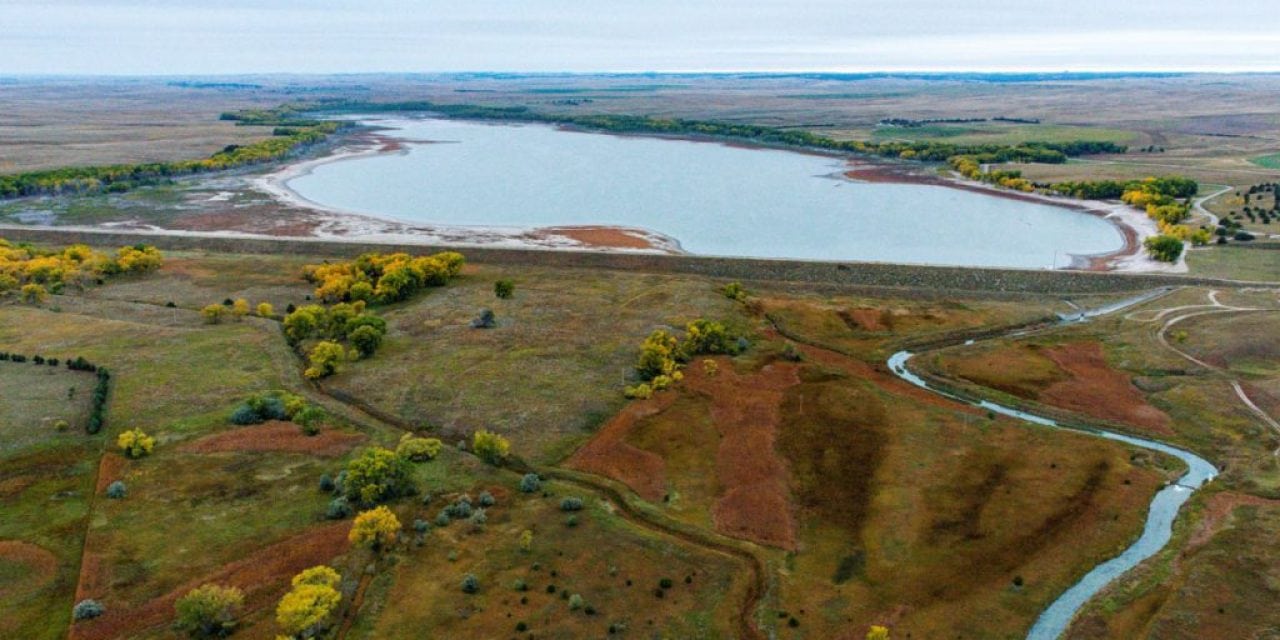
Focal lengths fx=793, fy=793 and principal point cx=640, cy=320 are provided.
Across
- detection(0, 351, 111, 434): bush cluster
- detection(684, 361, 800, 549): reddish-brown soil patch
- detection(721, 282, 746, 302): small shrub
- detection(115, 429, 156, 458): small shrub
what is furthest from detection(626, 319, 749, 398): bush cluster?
detection(0, 351, 111, 434): bush cluster

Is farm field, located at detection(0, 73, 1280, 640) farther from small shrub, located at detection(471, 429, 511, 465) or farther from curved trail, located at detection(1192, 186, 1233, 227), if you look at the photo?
curved trail, located at detection(1192, 186, 1233, 227)

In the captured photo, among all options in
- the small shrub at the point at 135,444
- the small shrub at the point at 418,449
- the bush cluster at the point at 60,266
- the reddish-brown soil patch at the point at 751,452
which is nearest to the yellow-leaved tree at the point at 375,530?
the small shrub at the point at 418,449

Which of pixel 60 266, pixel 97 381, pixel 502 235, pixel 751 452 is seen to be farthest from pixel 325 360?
pixel 502 235

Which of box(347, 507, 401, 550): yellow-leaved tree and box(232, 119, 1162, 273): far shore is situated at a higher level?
box(232, 119, 1162, 273): far shore

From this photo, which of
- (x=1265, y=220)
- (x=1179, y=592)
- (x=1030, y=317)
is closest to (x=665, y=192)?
(x=1030, y=317)

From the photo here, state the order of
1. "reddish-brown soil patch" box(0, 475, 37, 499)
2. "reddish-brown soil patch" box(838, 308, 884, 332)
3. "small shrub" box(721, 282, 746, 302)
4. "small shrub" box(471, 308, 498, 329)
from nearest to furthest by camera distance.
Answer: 1. "reddish-brown soil patch" box(0, 475, 37, 499)
2. "small shrub" box(471, 308, 498, 329)
3. "reddish-brown soil patch" box(838, 308, 884, 332)
4. "small shrub" box(721, 282, 746, 302)

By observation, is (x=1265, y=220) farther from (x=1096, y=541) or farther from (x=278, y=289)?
(x=278, y=289)

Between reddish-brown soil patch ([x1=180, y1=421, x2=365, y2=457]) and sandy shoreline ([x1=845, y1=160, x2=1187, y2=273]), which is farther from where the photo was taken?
sandy shoreline ([x1=845, y1=160, x2=1187, y2=273])
